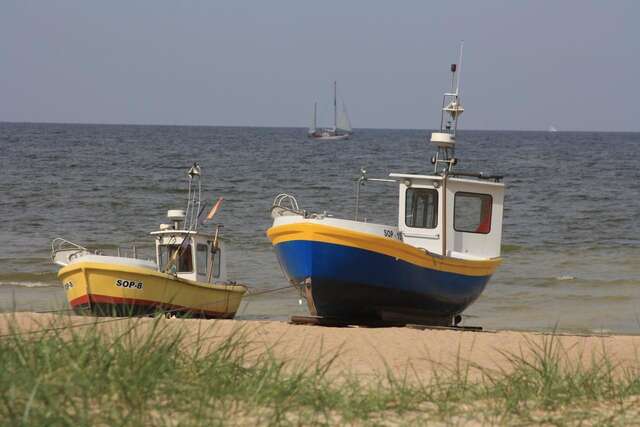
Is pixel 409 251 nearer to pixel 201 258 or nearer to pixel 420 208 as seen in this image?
pixel 420 208

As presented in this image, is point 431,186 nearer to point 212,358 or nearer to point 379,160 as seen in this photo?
point 212,358

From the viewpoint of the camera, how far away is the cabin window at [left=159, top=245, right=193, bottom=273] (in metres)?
15.2

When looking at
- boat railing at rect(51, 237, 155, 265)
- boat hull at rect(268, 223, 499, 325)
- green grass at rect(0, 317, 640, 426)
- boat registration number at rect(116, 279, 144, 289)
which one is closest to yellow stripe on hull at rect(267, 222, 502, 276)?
boat hull at rect(268, 223, 499, 325)

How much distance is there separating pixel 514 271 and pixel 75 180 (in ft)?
83.4

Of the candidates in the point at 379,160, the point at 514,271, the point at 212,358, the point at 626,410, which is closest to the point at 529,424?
the point at 626,410

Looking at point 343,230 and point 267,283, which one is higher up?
point 343,230

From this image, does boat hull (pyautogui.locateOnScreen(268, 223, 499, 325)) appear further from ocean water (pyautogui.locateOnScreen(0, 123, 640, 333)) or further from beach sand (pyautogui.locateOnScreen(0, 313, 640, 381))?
ocean water (pyautogui.locateOnScreen(0, 123, 640, 333))

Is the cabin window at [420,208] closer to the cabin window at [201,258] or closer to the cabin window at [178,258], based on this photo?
the cabin window at [201,258]

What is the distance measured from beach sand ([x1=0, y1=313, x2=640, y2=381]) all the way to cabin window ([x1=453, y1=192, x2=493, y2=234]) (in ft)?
7.80

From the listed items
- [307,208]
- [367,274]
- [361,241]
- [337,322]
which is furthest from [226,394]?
[307,208]

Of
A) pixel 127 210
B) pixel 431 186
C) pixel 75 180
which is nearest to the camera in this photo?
pixel 431 186

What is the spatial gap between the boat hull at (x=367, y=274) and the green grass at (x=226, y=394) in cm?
549

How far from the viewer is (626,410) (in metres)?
6.79

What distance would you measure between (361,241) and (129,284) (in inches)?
124
